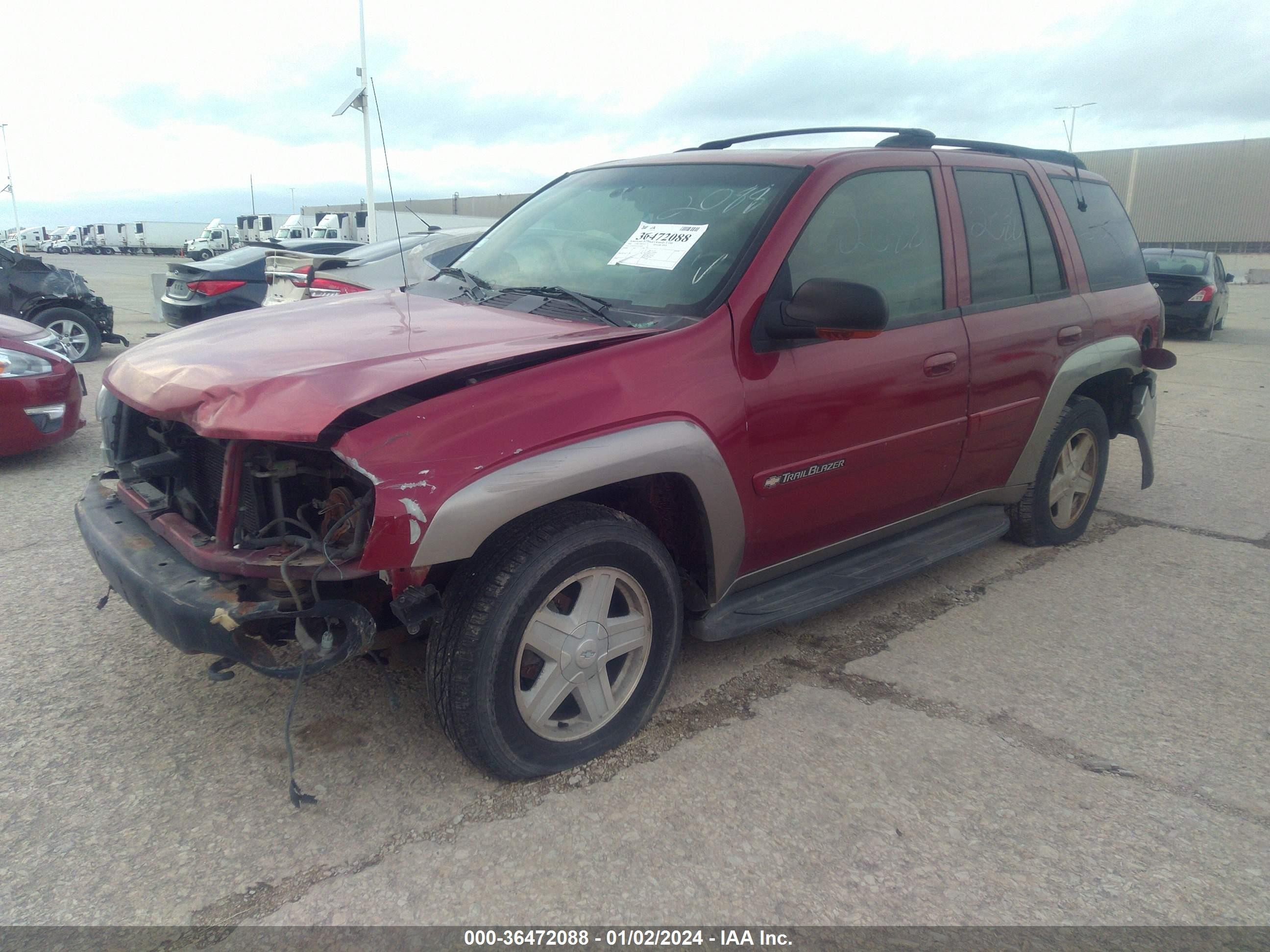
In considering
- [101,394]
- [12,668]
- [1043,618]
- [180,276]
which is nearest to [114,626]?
[12,668]

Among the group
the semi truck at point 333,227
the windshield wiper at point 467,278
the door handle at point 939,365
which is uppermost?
the semi truck at point 333,227

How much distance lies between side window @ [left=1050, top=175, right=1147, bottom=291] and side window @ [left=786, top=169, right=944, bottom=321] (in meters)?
1.21

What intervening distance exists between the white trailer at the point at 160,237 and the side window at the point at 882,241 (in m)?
60.6

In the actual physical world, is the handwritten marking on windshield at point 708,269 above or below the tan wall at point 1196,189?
below

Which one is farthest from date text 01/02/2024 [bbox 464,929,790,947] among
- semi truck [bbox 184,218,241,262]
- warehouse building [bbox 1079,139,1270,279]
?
warehouse building [bbox 1079,139,1270,279]

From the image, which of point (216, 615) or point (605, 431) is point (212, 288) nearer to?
point (216, 615)

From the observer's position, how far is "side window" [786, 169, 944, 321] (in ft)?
10.7

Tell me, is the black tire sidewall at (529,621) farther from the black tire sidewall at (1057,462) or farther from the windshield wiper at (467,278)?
the black tire sidewall at (1057,462)

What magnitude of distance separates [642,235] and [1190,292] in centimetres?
1482

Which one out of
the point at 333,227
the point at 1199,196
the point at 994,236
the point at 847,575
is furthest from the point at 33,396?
the point at 1199,196

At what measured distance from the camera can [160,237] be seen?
57.9 meters

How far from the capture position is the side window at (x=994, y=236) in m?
3.85

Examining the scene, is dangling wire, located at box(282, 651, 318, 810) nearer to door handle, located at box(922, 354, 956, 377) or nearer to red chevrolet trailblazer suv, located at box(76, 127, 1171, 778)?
red chevrolet trailblazer suv, located at box(76, 127, 1171, 778)

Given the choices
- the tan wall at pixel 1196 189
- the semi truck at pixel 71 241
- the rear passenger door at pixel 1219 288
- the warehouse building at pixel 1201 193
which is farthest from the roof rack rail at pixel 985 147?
the semi truck at pixel 71 241
